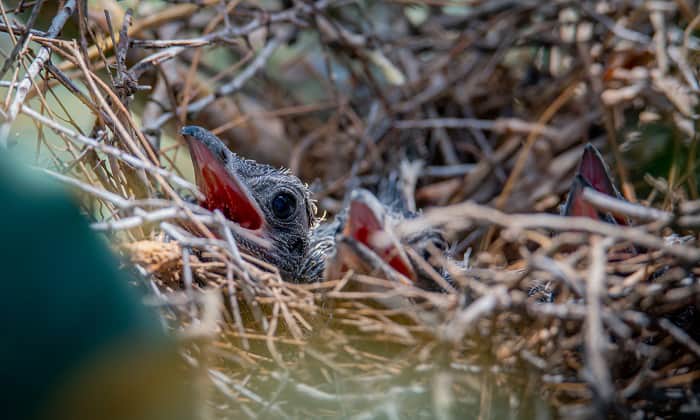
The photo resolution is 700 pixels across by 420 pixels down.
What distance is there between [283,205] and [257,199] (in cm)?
8

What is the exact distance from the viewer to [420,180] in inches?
85.4

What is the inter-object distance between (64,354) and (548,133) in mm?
1592

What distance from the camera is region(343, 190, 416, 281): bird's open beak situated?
3.78ft

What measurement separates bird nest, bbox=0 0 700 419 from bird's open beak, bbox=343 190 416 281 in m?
0.04

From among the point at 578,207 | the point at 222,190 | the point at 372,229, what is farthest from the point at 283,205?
the point at 578,207

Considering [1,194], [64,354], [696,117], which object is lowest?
[696,117]

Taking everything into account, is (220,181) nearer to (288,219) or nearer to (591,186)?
(288,219)

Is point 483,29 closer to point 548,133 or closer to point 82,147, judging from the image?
point 548,133

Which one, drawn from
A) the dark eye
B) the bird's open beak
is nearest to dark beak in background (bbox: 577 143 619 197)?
the bird's open beak

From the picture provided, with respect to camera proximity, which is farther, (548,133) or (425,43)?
(425,43)

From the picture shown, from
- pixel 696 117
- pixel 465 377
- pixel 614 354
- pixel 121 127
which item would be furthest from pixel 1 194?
pixel 696 117

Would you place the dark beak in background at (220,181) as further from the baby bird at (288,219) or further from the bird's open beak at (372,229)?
the bird's open beak at (372,229)

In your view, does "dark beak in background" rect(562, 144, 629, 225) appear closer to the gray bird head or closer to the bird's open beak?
the bird's open beak

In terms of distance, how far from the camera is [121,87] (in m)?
1.25
